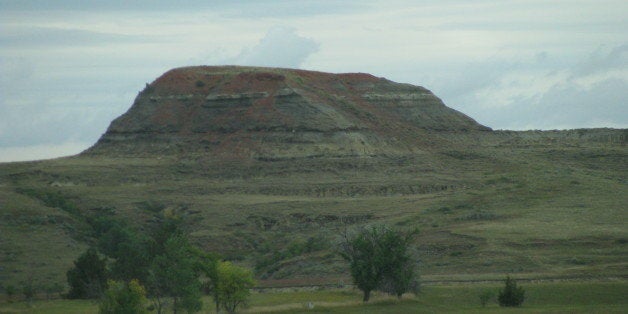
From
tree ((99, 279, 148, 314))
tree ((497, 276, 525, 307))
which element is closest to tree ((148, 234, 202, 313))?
tree ((99, 279, 148, 314))

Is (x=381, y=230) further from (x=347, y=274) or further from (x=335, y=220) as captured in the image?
(x=335, y=220)

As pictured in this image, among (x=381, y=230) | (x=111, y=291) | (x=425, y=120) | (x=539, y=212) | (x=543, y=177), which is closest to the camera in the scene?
(x=111, y=291)

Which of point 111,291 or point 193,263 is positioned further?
point 193,263

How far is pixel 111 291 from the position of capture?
54188 mm

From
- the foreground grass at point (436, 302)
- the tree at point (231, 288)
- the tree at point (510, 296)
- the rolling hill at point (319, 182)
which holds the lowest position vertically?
the foreground grass at point (436, 302)

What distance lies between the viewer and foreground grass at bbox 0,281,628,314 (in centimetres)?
5866

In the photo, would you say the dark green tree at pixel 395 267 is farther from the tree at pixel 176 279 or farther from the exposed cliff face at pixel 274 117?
the exposed cliff face at pixel 274 117

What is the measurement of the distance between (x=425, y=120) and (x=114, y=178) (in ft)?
117

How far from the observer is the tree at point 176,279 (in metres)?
59.1

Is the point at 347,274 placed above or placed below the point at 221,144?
below

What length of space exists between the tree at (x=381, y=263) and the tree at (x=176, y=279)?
29.4ft

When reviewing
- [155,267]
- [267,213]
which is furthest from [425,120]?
[155,267]

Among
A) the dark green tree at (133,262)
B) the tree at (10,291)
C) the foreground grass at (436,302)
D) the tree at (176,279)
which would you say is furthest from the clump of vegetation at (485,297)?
the tree at (10,291)

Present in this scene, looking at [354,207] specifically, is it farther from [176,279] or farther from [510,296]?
[510,296]
